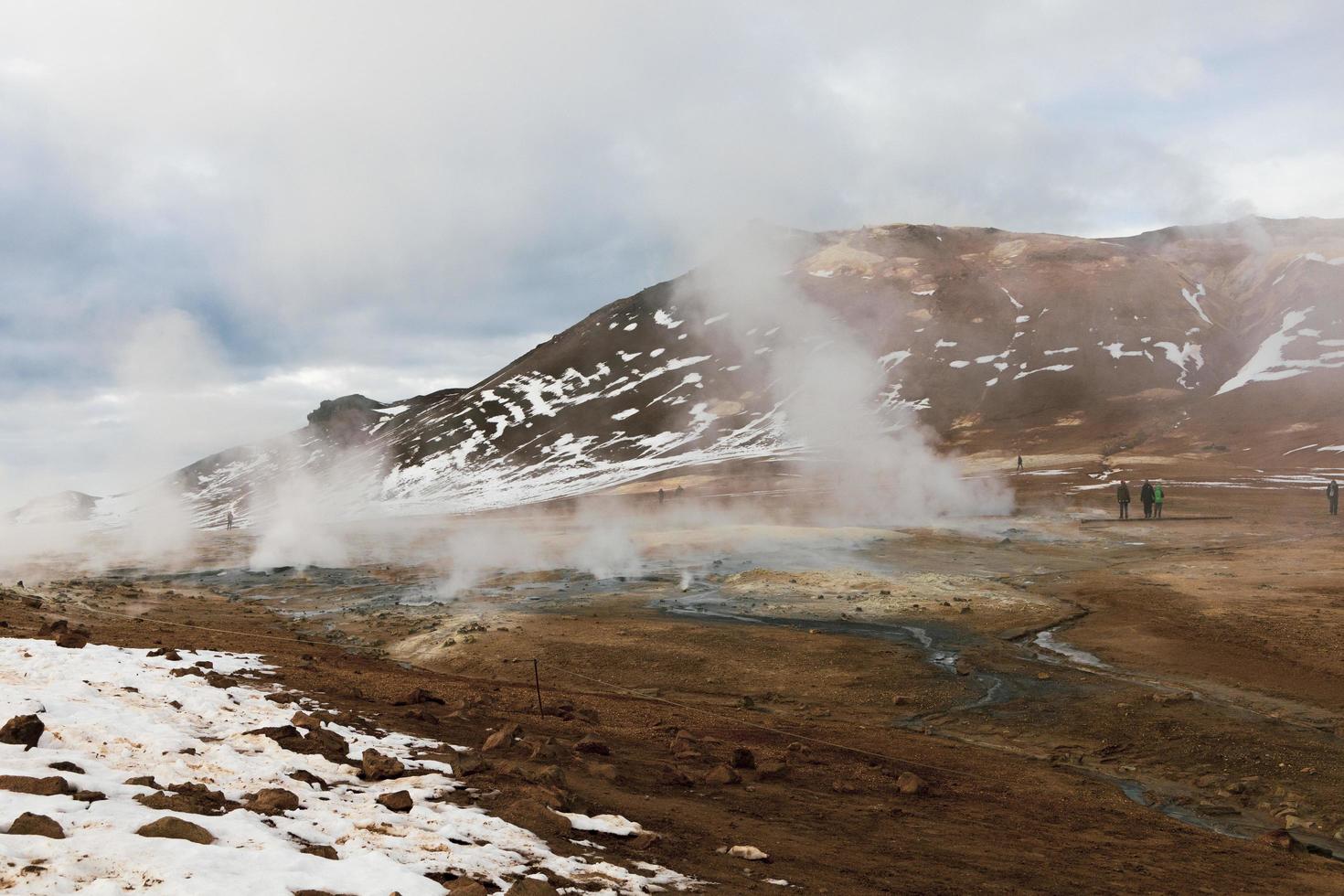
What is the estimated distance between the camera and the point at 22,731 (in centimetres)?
825

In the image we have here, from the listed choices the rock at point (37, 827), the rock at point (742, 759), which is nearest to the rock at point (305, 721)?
the rock at point (37, 827)

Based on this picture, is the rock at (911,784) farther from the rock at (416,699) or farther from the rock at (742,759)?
the rock at (416,699)

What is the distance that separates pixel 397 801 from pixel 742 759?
172 inches

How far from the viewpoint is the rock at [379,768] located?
870cm

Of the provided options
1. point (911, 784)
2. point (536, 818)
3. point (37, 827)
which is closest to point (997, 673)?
point (911, 784)

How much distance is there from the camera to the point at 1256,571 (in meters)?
27.1

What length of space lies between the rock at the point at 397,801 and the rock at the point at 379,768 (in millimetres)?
848

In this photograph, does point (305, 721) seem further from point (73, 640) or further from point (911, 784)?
point (911, 784)

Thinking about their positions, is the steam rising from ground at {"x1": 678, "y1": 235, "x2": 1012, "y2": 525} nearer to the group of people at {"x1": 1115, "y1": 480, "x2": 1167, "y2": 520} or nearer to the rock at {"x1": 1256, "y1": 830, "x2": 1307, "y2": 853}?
the group of people at {"x1": 1115, "y1": 480, "x2": 1167, "y2": 520}

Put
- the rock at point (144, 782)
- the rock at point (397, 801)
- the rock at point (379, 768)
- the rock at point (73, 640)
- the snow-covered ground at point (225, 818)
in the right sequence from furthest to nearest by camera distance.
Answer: the rock at point (73, 640), the rock at point (379, 768), the rock at point (397, 801), the rock at point (144, 782), the snow-covered ground at point (225, 818)

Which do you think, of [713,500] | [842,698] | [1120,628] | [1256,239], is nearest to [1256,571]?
[1120,628]

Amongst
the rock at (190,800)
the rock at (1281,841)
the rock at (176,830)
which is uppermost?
the rock at (176,830)

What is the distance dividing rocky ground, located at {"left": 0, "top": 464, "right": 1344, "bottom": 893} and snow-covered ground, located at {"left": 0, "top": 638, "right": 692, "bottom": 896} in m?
0.07

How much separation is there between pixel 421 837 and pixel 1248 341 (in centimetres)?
14632
